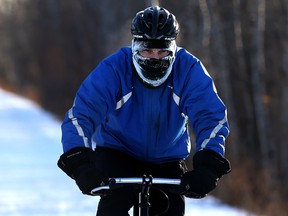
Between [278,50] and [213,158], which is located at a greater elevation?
[278,50]

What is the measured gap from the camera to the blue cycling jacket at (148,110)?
482 cm

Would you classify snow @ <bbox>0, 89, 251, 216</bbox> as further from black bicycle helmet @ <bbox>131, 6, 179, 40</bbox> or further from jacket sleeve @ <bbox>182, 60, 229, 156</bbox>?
black bicycle helmet @ <bbox>131, 6, 179, 40</bbox>

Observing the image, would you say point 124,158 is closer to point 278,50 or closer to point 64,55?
point 278,50

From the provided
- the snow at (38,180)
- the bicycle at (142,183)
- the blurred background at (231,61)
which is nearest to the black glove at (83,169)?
the bicycle at (142,183)

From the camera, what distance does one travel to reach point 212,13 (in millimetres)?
19625

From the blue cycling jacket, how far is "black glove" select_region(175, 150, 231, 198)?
0.13 metres

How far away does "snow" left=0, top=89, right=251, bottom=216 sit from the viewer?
511 inches

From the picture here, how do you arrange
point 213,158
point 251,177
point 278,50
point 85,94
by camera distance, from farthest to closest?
point 278,50
point 251,177
point 85,94
point 213,158

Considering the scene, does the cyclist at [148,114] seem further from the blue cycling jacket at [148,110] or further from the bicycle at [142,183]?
the bicycle at [142,183]

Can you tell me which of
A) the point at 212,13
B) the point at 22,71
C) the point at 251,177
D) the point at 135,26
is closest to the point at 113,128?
the point at 135,26

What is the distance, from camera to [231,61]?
21.9m

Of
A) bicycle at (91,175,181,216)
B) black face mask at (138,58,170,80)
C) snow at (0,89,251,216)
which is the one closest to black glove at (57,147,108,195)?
bicycle at (91,175,181,216)

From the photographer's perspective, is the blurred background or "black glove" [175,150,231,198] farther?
the blurred background

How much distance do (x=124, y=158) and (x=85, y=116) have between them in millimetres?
477
